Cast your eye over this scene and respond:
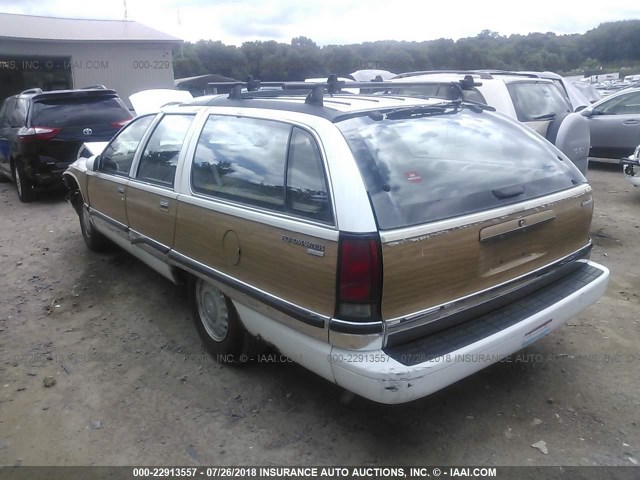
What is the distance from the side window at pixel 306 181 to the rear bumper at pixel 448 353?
671mm

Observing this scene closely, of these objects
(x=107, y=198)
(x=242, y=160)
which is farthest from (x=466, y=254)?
(x=107, y=198)

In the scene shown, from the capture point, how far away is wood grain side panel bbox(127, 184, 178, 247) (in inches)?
147

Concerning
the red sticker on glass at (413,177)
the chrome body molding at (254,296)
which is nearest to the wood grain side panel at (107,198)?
the chrome body molding at (254,296)

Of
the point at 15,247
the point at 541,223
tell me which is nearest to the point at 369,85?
the point at 541,223

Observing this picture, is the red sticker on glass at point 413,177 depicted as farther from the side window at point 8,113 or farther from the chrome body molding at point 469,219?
the side window at point 8,113

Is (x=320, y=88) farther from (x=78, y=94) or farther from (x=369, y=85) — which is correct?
(x=78, y=94)

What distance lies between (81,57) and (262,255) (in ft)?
62.8

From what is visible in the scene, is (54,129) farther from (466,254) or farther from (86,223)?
(466,254)

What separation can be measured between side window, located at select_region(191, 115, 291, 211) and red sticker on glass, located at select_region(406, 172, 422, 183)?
2.14 feet

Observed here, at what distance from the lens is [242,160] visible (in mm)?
3213

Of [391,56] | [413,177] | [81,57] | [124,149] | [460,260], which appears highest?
[391,56]

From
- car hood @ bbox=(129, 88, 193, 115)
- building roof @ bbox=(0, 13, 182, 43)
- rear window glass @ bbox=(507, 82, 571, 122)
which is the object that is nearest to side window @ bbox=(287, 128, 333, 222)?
rear window glass @ bbox=(507, 82, 571, 122)

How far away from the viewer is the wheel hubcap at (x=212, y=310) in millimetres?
3539

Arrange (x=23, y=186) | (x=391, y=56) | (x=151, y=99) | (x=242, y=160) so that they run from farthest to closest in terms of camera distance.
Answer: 1. (x=391, y=56)
2. (x=151, y=99)
3. (x=23, y=186)
4. (x=242, y=160)
